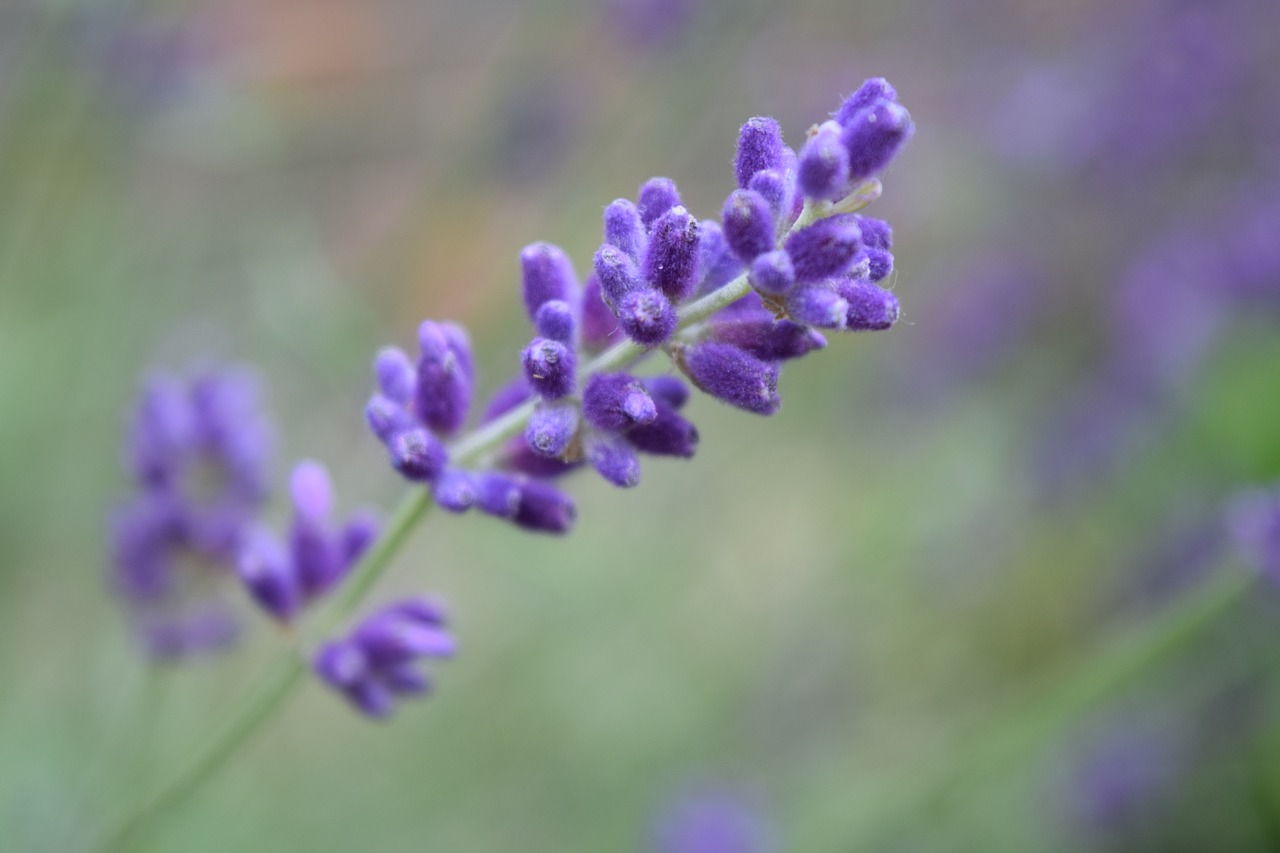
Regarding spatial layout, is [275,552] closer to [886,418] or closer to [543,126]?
[543,126]

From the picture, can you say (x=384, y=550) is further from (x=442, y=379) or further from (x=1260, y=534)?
(x=1260, y=534)

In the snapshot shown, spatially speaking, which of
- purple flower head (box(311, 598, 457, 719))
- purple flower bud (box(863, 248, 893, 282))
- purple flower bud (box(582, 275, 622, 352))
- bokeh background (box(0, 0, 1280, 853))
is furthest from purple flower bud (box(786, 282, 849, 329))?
bokeh background (box(0, 0, 1280, 853))

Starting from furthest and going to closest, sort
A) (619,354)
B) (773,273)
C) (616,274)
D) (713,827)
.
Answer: (713,827)
(619,354)
(616,274)
(773,273)

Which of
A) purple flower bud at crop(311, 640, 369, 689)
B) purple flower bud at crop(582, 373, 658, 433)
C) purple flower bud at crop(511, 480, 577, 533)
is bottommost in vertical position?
purple flower bud at crop(311, 640, 369, 689)

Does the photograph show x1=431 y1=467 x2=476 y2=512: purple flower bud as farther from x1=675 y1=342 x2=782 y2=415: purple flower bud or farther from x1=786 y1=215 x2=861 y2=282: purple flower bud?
x1=786 y1=215 x2=861 y2=282: purple flower bud

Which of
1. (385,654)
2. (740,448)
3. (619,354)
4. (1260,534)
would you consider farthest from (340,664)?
(740,448)

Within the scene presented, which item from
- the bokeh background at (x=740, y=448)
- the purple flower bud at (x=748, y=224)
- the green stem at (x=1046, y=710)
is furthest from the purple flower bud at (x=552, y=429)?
the bokeh background at (x=740, y=448)
